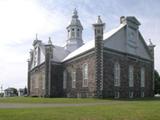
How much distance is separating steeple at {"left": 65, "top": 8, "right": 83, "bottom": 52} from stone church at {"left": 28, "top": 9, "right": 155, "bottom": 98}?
101 inches

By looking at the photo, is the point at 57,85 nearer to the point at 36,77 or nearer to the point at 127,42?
the point at 36,77

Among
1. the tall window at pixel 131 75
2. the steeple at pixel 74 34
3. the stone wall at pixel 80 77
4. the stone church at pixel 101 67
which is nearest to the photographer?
the stone church at pixel 101 67

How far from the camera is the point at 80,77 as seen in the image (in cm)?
5066

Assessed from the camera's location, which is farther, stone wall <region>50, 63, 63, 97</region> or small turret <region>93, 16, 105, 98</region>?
stone wall <region>50, 63, 63, 97</region>

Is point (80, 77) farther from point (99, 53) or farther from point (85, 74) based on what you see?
point (99, 53)

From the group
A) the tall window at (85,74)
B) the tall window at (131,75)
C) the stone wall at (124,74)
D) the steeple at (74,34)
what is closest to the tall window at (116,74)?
the stone wall at (124,74)

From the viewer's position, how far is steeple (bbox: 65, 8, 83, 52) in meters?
69.0

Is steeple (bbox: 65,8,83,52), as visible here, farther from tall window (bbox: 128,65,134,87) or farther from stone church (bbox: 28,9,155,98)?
tall window (bbox: 128,65,134,87)

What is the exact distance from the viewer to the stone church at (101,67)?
45.3m

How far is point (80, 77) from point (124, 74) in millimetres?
7619

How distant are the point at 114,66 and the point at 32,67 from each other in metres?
28.2

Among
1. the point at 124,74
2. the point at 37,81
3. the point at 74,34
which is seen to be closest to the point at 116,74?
the point at 124,74

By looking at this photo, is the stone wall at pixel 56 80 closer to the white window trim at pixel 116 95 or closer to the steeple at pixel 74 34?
the steeple at pixel 74 34

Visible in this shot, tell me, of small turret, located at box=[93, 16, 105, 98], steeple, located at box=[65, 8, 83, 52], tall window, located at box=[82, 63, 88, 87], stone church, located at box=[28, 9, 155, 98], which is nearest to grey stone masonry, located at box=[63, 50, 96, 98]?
stone church, located at box=[28, 9, 155, 98]
